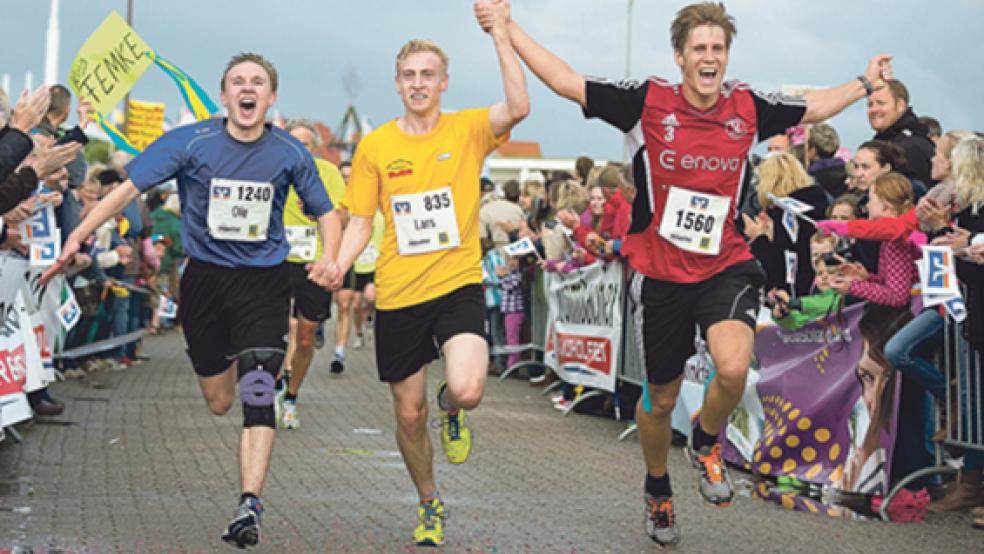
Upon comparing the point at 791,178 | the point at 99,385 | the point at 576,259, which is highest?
the point at 791,178

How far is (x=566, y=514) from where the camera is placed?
8.03 m

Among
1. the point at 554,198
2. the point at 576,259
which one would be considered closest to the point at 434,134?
the point at 576,259

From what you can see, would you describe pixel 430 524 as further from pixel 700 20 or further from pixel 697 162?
pixel 700 20

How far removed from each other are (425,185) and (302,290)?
17.7ft

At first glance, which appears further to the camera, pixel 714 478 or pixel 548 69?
pixel 548 69

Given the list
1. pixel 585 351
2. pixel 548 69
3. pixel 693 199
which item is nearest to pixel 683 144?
pixel 693 199

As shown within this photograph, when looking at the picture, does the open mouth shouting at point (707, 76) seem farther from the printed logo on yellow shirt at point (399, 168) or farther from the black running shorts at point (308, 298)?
the black running shorts at point (308, 298)

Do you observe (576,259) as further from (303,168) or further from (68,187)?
(303,168)

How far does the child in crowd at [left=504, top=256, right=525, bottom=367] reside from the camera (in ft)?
58.7

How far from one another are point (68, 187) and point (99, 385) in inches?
129

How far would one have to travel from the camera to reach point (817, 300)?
9.33 metres

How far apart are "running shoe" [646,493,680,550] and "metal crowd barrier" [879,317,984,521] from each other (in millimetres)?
1731

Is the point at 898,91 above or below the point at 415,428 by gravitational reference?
above

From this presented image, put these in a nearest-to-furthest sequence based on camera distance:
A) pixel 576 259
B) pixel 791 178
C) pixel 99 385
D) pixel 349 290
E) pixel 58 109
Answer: pixel 791 178, pixel 58 109, pixel 576 259, pixel 99 385, pixel 349 290
